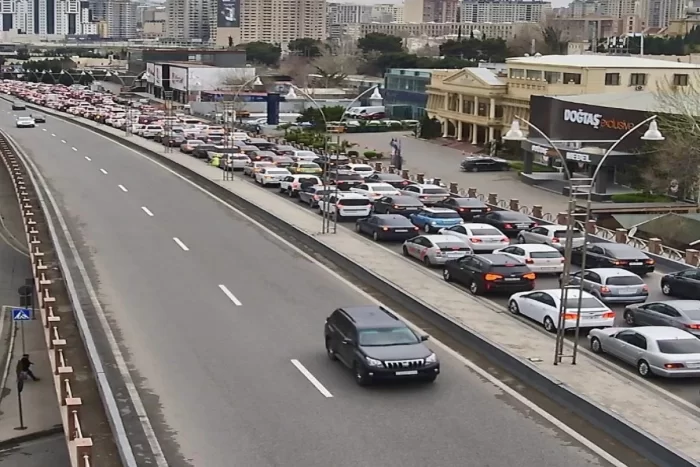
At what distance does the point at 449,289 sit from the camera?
91.3ft

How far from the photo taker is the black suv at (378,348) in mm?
18688

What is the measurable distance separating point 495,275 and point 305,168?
28.2m

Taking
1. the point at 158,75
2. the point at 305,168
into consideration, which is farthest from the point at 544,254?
the point at 158,75

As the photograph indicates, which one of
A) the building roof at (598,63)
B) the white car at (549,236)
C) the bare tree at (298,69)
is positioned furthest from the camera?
the bare tree at (298,69)

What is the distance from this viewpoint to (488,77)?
76.4m

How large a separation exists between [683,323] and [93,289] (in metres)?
13.8

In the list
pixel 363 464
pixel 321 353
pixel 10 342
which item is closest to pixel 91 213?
Answer: pixel 10 342

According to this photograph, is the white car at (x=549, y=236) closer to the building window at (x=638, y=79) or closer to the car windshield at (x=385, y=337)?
the car windshield at (x=385, y=337)

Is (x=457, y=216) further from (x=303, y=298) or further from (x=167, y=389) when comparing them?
(x=167, y=389)

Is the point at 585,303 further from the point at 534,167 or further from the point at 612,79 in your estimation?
the point at 612,79

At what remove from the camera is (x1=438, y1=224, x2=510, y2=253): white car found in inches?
1321

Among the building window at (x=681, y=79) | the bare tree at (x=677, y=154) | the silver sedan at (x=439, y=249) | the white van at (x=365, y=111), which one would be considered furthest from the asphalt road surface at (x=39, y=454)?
the white van at (x=365, y=111)

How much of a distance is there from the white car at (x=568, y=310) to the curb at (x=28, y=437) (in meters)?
10.3

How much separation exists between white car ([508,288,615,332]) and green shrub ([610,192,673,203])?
25.2 meters
